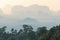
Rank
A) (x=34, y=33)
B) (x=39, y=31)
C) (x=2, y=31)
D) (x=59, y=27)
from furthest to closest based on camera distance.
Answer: (x=2, y=31) → (x=34, y=33) → (x=39, y=31) → (x=59, y=27)

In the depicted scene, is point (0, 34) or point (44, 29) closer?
point (44, 29)

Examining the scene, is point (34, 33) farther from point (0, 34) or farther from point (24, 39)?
point (0, 34)

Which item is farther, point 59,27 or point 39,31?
point 39,31

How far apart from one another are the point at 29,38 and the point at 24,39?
13662mm

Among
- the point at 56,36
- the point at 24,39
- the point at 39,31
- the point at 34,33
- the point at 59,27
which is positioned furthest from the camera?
the point at 24,39

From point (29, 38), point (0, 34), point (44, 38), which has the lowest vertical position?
point (44, 38)

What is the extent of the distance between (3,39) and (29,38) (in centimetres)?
1104

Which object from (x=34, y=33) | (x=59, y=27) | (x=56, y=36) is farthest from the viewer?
(x=34, y=33)

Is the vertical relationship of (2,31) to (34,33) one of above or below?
above

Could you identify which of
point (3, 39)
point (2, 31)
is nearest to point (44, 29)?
point (3, 39)

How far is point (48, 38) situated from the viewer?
54.7m

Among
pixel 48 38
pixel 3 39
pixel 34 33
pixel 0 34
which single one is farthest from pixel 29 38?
pixel 48 38

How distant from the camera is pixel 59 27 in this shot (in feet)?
190

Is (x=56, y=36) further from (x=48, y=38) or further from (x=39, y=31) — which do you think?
(x=39, y=31)
